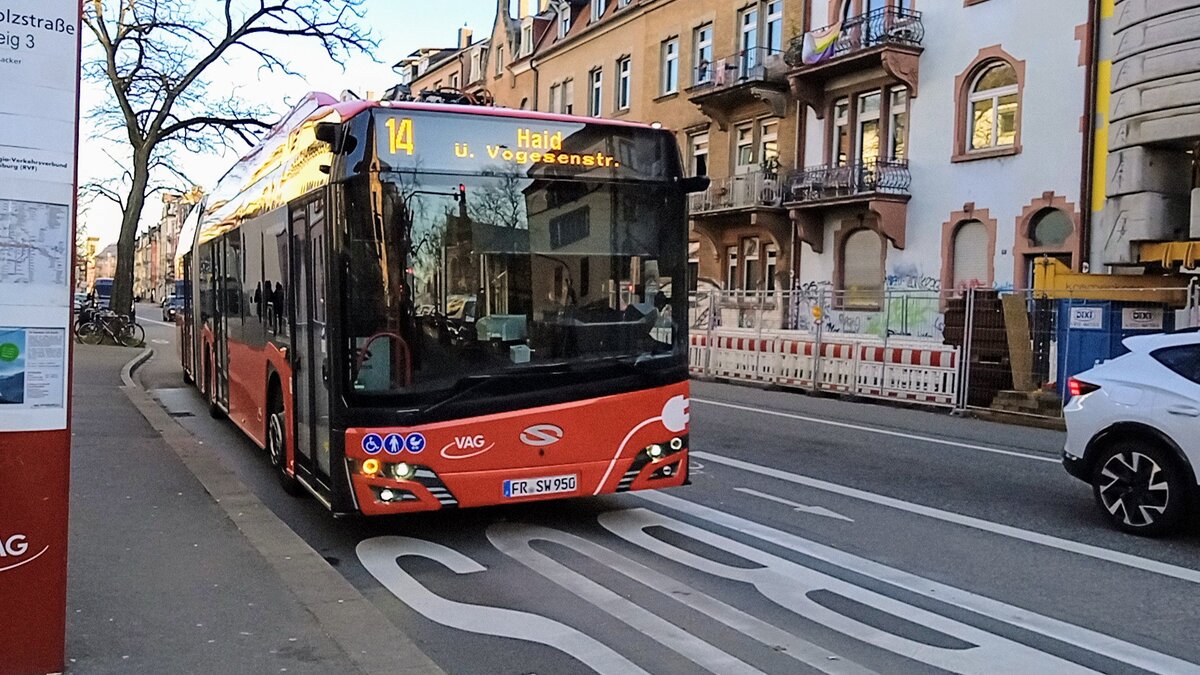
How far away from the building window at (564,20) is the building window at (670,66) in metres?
8.15

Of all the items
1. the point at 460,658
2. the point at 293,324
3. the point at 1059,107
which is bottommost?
the point at 460,658

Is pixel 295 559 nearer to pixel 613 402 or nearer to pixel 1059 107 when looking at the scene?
pixel 613 402

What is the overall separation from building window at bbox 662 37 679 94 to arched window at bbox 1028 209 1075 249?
14778 millimetres

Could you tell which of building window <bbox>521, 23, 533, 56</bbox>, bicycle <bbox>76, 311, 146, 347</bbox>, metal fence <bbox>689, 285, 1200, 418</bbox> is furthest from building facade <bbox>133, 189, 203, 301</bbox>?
metal fence <bbox>689, 285, 1200, 418</bbox>

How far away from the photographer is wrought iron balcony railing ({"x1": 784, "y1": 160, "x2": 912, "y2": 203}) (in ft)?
79.9

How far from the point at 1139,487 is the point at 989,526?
106cm

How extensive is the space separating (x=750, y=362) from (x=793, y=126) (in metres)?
8.60

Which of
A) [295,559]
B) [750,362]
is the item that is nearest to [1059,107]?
[750,362]

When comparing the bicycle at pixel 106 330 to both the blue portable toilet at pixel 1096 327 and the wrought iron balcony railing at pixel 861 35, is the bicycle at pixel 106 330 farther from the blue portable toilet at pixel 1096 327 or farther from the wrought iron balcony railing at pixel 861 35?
the blue portable toilet at pixel 1096 327

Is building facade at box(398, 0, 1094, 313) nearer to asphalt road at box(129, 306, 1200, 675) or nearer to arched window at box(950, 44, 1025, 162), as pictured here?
arched window at box(950, 44, 1025, 162)

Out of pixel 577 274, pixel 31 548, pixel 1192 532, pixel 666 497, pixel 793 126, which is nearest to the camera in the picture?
pixel 31 548

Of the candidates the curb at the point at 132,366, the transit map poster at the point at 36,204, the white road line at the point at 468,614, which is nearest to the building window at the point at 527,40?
the curb at the point at 132,366

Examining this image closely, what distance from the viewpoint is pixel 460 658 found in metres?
5.00

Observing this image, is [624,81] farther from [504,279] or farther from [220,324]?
[504,279]
